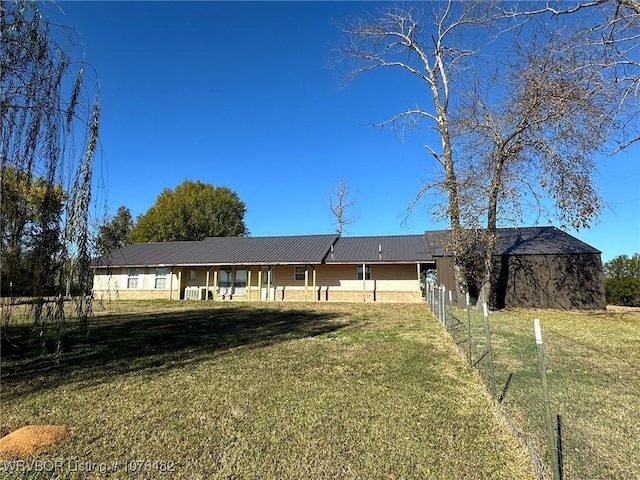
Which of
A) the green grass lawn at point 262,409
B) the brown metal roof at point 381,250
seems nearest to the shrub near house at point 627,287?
the brown metal roof at point 381,250

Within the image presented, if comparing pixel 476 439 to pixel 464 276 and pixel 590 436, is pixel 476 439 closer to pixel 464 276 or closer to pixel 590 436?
pixel 590 436

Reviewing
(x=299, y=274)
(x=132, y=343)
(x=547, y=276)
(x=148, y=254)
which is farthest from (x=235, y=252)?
(x=547, y=276)

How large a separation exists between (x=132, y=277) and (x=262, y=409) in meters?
22.4

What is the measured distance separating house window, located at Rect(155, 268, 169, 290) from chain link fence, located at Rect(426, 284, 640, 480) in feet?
65.8

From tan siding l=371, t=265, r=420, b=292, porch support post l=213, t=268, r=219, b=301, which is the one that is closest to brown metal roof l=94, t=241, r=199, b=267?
porch support post l=213, t=268, r=219, b=301

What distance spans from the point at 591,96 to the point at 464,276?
9187mm

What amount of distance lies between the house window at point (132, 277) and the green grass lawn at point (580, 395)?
2138 centimetres

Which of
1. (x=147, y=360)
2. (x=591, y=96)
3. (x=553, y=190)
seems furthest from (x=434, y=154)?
(x=147, y=360)

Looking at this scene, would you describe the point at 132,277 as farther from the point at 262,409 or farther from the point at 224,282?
the point at 262,409

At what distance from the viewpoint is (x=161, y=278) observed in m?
23.1

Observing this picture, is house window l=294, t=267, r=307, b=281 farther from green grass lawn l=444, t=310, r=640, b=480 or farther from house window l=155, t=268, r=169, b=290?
green grass lawn l=444, t=310, r=640, b=480

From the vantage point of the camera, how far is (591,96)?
6.66 metres

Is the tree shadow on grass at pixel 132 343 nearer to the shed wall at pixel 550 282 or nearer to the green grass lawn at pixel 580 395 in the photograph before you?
the green grass lawn at pixel 580 395

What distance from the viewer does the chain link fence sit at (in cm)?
283
